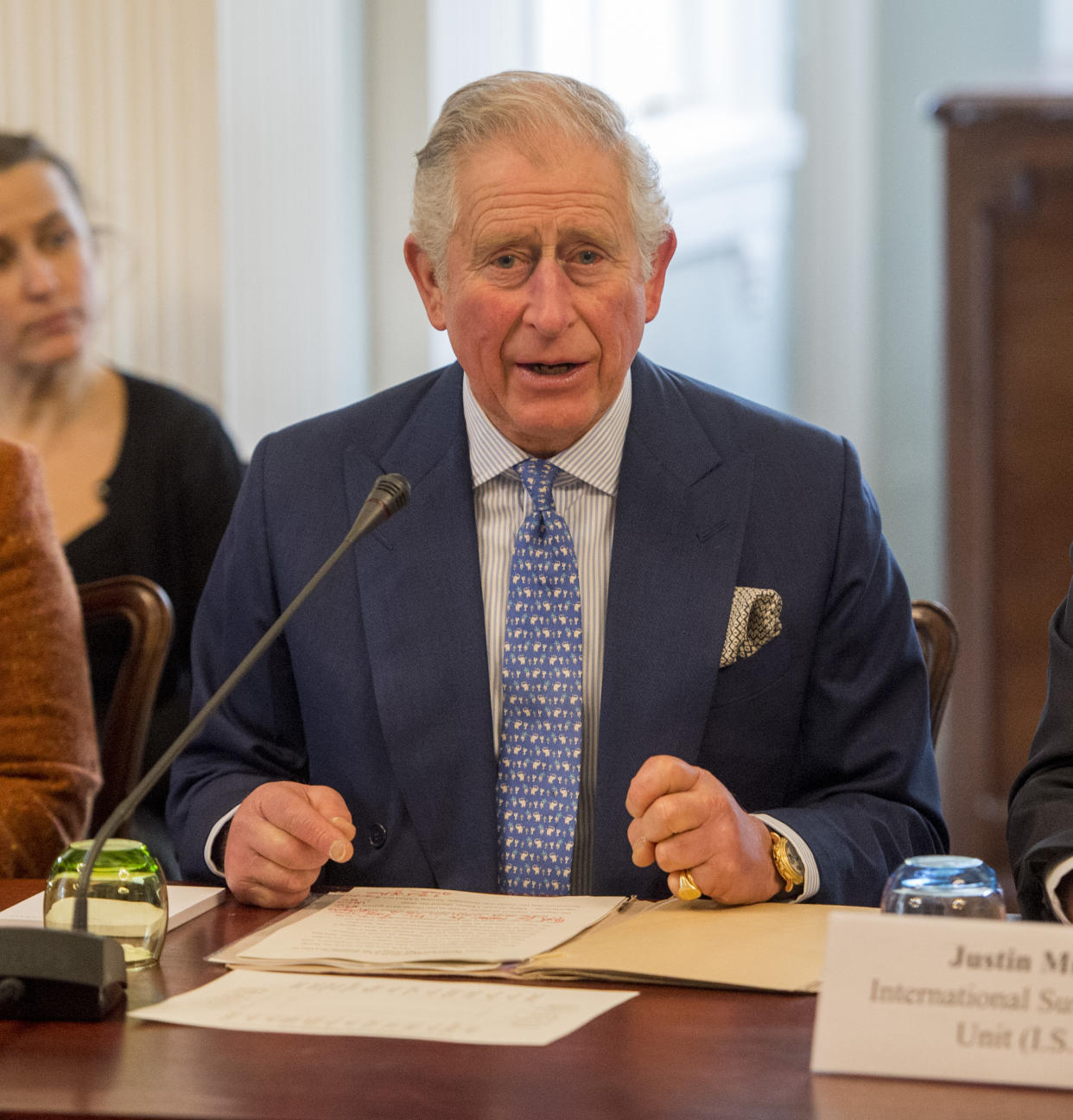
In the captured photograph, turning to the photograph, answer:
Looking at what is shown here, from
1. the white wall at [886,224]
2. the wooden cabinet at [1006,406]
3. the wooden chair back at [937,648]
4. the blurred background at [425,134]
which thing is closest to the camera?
the wooden chair back at [937,648]

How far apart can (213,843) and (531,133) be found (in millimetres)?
676

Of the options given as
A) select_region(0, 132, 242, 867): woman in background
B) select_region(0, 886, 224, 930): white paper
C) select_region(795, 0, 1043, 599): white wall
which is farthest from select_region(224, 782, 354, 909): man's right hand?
select_region(795, 0, 1043, 599): white wall

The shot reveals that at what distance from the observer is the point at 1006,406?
10.5 ft

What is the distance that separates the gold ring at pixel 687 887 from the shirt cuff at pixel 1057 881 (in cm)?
25

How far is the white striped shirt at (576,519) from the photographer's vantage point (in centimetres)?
150

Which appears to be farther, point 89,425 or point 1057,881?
point 89,425

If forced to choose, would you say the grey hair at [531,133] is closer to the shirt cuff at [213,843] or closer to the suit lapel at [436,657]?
the suit lapel at [436,657]

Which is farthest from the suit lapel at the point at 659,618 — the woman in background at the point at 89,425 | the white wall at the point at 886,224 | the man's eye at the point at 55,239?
the white wall at the point at 886,224

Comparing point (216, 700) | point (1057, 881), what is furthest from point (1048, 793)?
point (216, 700)

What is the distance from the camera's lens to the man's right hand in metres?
1.26

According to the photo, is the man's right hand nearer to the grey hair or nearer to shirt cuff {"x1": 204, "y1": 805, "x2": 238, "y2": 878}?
shirt cuff {"x1": 204, "y1": 805, "x2": 238, "y2": 878}

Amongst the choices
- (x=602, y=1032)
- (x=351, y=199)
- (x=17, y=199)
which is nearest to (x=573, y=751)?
(x=602, y=1032)

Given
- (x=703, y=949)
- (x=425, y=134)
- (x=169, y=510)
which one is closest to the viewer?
(x=703, y=949)

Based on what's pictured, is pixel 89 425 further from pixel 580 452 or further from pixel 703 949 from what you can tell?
pixel 703 949
